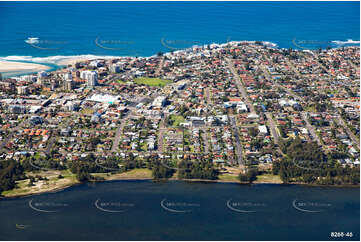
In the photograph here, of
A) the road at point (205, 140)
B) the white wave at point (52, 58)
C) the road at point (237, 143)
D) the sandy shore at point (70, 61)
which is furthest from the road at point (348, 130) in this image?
the sandy shore at point (70, 61)

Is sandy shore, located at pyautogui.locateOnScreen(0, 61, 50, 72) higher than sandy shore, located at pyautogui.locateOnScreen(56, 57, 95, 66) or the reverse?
the reverse

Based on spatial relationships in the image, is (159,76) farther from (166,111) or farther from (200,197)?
(200,197)

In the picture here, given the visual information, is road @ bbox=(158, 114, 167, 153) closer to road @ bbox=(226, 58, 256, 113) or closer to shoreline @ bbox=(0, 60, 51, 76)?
road @ bbox=(226, 58, 256, 113)

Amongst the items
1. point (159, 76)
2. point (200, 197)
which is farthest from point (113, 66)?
point (200, 197)

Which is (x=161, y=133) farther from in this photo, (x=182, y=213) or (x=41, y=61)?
(x=41, y=61)

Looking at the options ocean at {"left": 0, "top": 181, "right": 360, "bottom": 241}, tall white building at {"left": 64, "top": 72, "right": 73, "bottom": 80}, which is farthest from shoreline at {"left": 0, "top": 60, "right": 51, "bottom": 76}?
ocean at {"left": 0, "top": 181, "right": 360, "bottom": 241}

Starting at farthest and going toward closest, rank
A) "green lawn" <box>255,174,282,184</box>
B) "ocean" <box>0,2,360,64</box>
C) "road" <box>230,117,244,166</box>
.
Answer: "ocean" <box>0,2,360,64</box> → "road" <box>230,117,244,166</box> → "green lawn" <box>255,174,282,184</box>

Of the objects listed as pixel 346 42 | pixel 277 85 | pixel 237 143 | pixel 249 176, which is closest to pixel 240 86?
pixel 277 85
